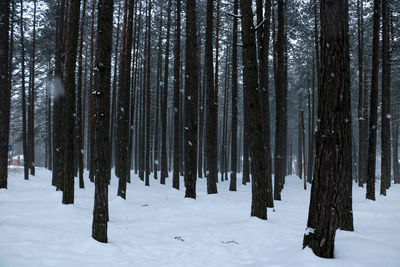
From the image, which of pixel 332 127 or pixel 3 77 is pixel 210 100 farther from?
pixel 332 127

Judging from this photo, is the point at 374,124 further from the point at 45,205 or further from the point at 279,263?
the point at 45,205

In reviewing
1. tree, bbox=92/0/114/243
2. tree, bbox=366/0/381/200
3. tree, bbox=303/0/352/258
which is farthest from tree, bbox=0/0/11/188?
tree, bbox=366/0/381/200

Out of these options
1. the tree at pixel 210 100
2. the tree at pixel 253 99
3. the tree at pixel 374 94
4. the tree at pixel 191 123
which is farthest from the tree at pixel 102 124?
the tree at pixel 374 94

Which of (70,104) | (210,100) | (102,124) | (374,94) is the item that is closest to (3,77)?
(70,104)

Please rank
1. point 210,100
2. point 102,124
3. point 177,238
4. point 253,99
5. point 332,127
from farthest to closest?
point 210,100, point 253,99, point 177,238, point 102,124, point 332,127

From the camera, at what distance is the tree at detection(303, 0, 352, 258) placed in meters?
4.82

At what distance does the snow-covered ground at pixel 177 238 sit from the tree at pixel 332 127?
21.3 inches

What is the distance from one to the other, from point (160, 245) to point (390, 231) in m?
5.69

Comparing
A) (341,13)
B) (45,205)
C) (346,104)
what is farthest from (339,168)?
(45,205)

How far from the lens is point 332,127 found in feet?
15.8

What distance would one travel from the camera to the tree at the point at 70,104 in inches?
381

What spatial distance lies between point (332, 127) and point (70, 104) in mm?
7997

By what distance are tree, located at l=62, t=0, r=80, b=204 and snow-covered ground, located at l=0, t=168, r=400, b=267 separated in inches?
27.0

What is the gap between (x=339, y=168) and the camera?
4.81 meters
